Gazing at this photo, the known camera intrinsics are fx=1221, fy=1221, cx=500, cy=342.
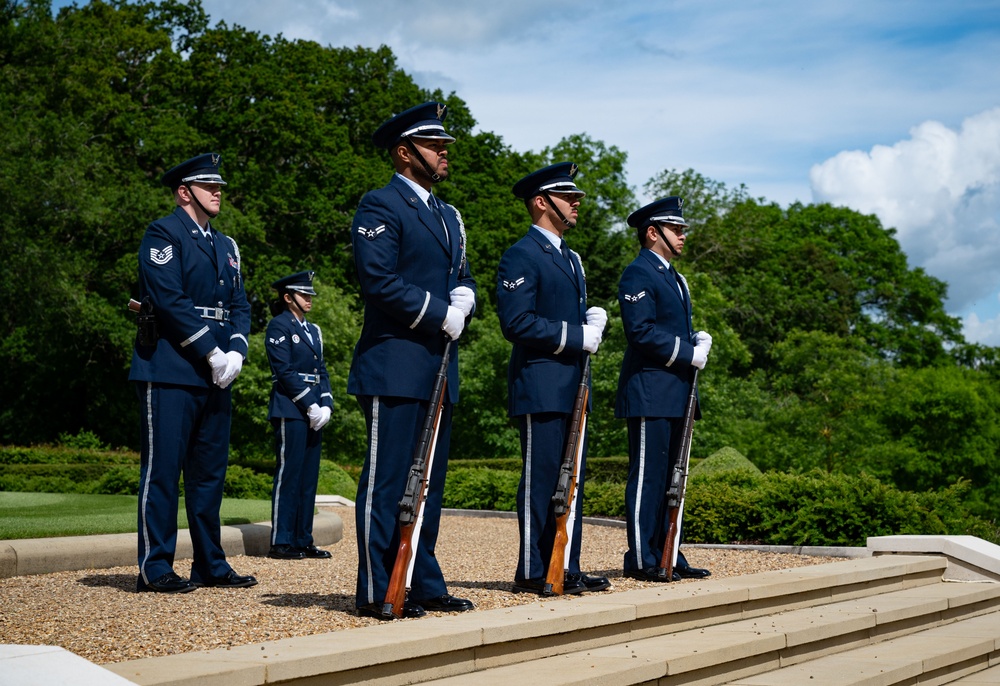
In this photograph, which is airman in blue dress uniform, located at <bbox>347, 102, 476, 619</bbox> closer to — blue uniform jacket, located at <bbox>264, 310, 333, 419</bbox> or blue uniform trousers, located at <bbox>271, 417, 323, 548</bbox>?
blue uniform trousers, located at <bbox>271, 417, 323, 548</bbox>

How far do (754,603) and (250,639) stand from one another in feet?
11.5

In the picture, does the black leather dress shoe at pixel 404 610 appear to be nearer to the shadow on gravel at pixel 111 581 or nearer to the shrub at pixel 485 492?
the shadow on gravel at pixel 111 581

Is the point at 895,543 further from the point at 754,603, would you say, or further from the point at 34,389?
the point at 34,389

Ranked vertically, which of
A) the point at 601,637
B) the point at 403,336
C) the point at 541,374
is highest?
the point at 403,336

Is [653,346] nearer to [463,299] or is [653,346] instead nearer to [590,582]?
[590,582]

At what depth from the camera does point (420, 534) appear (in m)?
6.61

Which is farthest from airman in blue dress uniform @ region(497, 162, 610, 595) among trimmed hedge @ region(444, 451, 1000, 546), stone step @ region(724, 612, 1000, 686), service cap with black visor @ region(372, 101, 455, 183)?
trimmed hedge @ region(444, 451, 1000, 546)

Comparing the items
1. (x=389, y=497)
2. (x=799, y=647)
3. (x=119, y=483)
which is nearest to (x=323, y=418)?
(x=389, y=497)

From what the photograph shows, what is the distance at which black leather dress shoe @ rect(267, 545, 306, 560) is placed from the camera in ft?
35.3

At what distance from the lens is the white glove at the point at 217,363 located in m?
7.69

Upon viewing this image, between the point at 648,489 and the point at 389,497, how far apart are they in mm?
2765

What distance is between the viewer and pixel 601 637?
6379 mm

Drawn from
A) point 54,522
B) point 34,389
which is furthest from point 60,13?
point 54,522

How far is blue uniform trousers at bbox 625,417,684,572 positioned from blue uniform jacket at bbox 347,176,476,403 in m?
2.36
